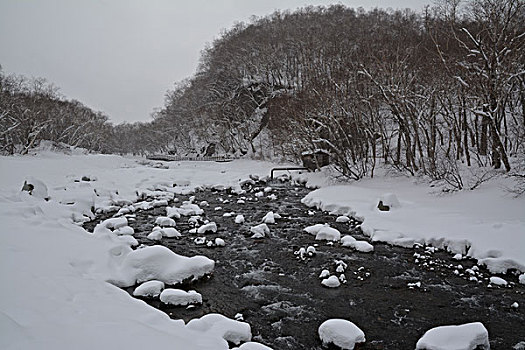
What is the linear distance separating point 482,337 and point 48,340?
16.3ft

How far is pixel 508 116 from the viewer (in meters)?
21.1

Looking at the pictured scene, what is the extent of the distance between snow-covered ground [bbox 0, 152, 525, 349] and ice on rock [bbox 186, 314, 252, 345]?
0.02 meters

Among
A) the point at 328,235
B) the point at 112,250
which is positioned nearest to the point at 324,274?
the point at 328,235

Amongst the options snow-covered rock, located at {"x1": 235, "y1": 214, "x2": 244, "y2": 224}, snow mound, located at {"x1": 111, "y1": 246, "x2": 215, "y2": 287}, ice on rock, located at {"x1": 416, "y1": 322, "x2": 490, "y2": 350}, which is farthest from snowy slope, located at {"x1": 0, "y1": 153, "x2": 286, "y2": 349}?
snow-covered rock, located at {"x1": 235, "y1": 214, "x2": 244, "y2": 224}

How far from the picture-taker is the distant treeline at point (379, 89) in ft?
44.1

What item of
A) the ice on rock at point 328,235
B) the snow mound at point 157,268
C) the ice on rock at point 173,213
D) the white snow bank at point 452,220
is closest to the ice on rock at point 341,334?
the snow mound at point 157,268

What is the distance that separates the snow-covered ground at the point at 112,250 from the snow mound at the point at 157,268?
0.03 m

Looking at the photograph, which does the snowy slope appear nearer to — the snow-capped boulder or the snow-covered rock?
the snow-covered rock

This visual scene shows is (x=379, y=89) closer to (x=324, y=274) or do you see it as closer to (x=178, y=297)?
(x=324, y=274)

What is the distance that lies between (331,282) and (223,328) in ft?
9.12

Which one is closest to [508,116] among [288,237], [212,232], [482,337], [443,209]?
[443,209]

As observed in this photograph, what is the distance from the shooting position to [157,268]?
6.76 meters

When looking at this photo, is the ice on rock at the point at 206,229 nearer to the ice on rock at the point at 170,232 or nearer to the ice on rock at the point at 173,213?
the ice on rock at the point at 170,232

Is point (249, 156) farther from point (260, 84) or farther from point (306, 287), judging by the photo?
point (306, 287)
